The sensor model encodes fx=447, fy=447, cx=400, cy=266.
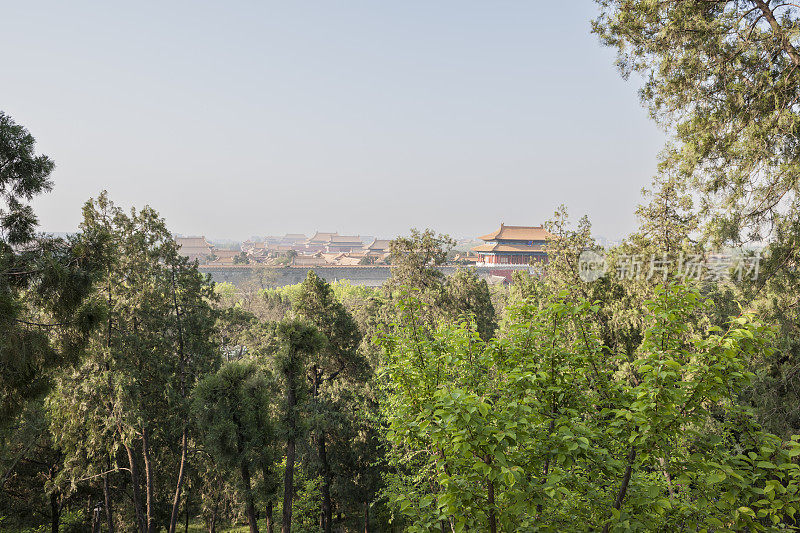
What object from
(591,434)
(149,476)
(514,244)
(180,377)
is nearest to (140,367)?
(180,377)

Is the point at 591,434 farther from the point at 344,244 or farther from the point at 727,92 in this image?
the point at 344,244

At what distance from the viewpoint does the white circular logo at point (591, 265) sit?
1077 cm

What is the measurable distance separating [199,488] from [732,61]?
15326mm

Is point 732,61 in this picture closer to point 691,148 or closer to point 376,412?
point 691,148

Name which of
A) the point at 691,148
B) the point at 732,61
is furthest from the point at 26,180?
the point at 732,61

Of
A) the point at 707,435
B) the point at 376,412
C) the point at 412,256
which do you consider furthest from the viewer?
the point at 412,256

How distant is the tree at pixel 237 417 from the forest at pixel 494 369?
0.05 meters

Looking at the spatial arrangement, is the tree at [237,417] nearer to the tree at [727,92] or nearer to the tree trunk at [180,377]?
the tree trunk at [180,377]

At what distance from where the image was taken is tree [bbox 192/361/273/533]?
996 centimetres

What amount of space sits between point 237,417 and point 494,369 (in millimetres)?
7744

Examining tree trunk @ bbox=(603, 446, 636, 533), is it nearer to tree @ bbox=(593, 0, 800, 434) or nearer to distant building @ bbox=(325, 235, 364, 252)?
tree @ bbox=(593, 0, 800, 434)

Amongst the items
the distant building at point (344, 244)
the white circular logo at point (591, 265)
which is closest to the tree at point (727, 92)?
the white circular logo at point (591, 265)

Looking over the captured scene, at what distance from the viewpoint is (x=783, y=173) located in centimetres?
608

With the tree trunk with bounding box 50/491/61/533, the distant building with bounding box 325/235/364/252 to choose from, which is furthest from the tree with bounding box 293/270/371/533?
the distant building with bounding box 325/235/364/252
